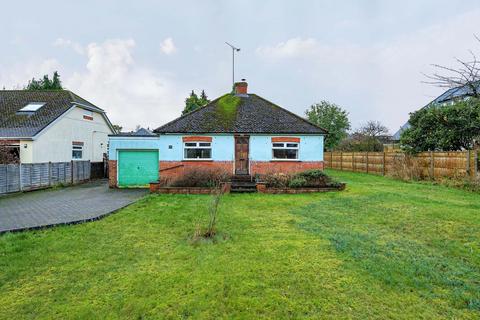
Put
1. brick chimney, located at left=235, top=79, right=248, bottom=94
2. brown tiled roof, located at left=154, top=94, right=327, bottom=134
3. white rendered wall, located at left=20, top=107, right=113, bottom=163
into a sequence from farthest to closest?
1. brick chimney, located at left=235, top=79, right=248, bottom=94
2. white rendered wall, located at left=20, top=107, right=113, bottom=163
3. brown tiled roof, located at left=154, top=94, right=327, bottom=134

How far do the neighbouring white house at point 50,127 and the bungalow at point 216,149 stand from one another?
5.37 meters

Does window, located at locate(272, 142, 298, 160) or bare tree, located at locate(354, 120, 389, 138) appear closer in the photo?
window, located at locate(272, 142, 298, 160)

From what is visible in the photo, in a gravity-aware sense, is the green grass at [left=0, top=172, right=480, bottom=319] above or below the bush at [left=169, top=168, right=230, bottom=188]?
below

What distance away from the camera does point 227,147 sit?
16.3 metres

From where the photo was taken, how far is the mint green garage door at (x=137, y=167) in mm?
16641

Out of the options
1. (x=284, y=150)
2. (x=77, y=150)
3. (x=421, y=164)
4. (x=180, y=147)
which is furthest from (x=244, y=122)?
(x=77, y=150)

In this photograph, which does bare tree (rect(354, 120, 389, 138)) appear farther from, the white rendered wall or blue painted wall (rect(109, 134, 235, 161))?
the white rendered wall

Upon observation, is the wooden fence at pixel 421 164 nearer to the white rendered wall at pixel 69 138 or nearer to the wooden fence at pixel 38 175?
the wooden fence at pixel 38 175

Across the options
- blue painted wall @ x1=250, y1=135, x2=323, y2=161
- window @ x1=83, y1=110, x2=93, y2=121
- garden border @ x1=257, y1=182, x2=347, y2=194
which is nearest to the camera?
garden border @ x1=257, y1=182, x2=347, y2=194

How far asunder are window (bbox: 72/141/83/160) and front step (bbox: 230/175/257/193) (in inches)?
532

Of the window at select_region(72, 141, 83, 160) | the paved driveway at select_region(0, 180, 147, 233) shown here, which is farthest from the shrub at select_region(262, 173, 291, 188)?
the window at select_region(72, 141, 83, 160)

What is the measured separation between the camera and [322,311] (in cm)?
348

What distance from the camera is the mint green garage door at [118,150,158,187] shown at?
1664 cm

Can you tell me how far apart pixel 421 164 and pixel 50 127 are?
23692 millimetres
